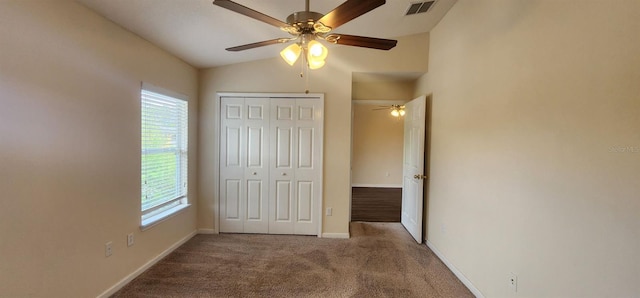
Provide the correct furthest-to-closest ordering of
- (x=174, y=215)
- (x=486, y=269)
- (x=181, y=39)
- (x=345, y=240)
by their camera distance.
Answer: (x=345, y=240), (x=174, y=215), (x=181, y=39), (x=486, y=269)

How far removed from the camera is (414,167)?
381 cm

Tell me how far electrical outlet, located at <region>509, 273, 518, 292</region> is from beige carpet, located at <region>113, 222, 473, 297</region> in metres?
0.58

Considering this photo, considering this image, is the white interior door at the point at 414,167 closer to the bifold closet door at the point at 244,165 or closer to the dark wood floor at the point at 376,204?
the dark wood floor at the point at 376,204

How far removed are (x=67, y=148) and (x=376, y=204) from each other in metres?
5.07

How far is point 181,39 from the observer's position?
2.78 meters

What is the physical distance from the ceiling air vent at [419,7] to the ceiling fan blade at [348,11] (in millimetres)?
1521

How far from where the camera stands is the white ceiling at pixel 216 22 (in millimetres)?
2168

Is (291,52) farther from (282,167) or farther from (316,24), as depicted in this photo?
(282,167)

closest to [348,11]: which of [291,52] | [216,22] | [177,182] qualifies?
[291,52]

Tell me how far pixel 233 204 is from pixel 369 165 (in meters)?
4.78

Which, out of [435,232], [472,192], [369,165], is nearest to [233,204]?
[435,232]

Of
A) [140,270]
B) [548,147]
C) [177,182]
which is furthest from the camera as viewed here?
[177,182]

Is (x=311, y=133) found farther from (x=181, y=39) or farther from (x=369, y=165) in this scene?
(x=369, y=165)

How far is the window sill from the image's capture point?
9.02ft
